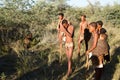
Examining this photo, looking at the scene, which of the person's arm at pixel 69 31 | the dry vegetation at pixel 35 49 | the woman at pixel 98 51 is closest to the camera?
the woman at pixel 98 51

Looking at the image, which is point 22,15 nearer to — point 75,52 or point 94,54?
point 75,52

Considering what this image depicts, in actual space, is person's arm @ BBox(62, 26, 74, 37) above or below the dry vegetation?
above

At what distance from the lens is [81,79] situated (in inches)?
398

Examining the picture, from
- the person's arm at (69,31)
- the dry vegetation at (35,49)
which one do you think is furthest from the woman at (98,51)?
the person's arm at (69,31)

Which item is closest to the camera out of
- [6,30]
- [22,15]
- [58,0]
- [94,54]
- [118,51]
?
[94,54]

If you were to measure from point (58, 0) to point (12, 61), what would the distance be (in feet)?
72.2

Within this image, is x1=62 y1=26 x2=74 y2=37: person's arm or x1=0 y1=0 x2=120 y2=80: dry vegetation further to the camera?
x1=0 y1=0 x2=120 y2=80: dry vegetation

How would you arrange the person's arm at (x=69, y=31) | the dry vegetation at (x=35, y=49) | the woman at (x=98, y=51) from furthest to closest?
1. the dry vegetation at (x=35, y=49)
2. the person's arm at (x=69, y=31)
3. the woman at (x=98, y=51)

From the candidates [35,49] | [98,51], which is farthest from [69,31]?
[35,49]

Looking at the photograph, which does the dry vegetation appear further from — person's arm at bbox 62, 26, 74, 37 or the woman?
the woman

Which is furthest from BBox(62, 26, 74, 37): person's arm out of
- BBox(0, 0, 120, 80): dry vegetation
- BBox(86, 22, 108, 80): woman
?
BBox(86, 22, 108, 80): woman

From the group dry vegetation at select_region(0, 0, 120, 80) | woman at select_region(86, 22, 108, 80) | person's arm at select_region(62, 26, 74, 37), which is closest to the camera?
woman at select_region(86, 22, 108, 80)

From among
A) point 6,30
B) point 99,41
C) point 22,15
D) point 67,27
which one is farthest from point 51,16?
point 99,41

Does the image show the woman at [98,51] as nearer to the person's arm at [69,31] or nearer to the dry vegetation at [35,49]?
the dry vegetation at [35,49]
